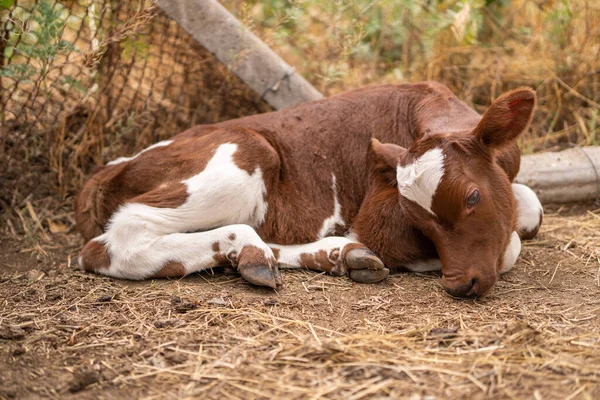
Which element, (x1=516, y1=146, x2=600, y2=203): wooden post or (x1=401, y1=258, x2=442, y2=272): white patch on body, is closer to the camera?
(x1=401, y1=258, x2=442, y2=272): white patch on body

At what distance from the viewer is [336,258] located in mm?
4504

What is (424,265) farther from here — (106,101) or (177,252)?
(106,101)

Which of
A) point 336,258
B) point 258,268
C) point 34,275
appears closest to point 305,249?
point 336,258

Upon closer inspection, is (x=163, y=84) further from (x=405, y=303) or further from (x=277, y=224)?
(x=405, y=303)

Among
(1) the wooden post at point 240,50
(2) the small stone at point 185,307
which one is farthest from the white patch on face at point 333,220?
(1) the wooden post at point 240,50

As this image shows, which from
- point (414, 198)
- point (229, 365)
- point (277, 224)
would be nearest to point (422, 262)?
point (414, 198)

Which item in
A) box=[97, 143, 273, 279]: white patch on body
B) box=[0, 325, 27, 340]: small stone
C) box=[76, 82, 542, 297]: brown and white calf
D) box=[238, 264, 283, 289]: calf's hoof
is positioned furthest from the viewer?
box=[97, 143, 273, 279]: white patch on body

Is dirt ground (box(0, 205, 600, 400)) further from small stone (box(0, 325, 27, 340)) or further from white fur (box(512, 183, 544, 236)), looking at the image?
white fur (box(512, 183, 544, 236))

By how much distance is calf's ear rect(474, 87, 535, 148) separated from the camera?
3.94 meters

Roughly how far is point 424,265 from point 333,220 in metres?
0.66

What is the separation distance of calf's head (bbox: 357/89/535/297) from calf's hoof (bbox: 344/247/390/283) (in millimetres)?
311

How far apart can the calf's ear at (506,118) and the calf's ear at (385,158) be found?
1.69 ft

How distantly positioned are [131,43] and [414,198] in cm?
255

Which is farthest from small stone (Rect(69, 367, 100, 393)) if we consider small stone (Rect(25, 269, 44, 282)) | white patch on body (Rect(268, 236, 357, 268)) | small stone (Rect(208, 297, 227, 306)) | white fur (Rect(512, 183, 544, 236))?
white fur (Rect(512, 183, 544, 236))
